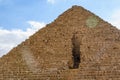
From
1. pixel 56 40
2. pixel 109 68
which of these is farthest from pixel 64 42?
pixel 109 68

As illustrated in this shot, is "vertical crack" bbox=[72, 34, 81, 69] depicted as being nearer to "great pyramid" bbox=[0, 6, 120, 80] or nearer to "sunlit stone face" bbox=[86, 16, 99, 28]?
"great pyramid" bbox=[0, 6, 120, 80]

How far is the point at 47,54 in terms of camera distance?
53.7 m

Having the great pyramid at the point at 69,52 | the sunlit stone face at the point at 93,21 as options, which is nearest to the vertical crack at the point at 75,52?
the great pyramid at the point at 69,52

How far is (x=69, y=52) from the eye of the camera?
5319cm

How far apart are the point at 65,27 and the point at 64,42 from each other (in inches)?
42.7

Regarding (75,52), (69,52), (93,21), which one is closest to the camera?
(69,52)

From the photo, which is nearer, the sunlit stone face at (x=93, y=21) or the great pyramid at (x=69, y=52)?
the great pyramid at (x=69, y=52)

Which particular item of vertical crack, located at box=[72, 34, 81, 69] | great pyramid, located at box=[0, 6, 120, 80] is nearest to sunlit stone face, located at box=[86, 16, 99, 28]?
great pyramid, located at box=[0, 6, 120, 80]

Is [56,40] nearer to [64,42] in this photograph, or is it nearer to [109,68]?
[64,42]

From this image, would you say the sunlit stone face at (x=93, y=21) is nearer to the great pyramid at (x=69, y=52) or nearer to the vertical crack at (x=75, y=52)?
the great pyramid at (x=69, y=52)

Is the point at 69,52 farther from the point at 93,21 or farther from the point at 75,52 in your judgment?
the point at 93,21

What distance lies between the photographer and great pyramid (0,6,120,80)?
51.6 meters

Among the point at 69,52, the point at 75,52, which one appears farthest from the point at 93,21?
the point at 69,52

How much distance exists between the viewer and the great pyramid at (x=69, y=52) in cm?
5159
